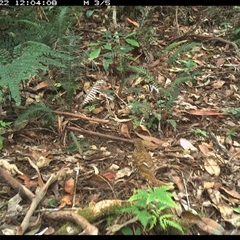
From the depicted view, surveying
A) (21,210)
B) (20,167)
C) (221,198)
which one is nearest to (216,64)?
(221,198)

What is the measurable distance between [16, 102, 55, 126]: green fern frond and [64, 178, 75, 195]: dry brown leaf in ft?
2.51

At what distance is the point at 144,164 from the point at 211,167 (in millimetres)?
589

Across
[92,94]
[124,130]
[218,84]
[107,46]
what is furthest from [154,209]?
[107,46]

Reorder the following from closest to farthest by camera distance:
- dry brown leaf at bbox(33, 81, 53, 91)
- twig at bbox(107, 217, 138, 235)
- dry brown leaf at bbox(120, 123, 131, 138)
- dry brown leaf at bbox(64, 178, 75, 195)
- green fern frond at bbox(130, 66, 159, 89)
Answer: twig at bbox(107, 217, 138, 235)
dry brown leaf at bbox(64, 178, 75, 195)
dry brown leaf at bbox(120, 123, 131, 138)
green fern frond at bbox(130, 66, 159, 89)
dry brown leaf at bbox(33, 81, 53, 91)

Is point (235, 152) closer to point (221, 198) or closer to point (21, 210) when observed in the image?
point (221, 198)

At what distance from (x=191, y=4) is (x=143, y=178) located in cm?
358

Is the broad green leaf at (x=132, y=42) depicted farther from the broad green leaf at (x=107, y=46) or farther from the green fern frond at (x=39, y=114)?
the green fern frond at (x=39, y=114)

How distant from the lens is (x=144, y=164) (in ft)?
9.86

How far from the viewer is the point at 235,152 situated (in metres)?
3.39

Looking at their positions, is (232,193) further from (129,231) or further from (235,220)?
(129,231)

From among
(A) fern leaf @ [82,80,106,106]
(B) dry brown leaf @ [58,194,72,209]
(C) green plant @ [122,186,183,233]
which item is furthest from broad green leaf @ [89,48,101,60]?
(C) green plant @ [122,186,183,233]

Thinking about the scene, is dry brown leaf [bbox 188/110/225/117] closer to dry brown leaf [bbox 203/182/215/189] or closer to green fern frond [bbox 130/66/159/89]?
green fern frond [bbox 130/66/159/89]

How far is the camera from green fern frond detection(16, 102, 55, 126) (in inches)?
134

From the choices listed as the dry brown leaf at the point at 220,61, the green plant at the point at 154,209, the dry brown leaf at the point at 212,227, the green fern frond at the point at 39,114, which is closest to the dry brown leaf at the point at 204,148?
the dry brown leaf at the point at 212,227
